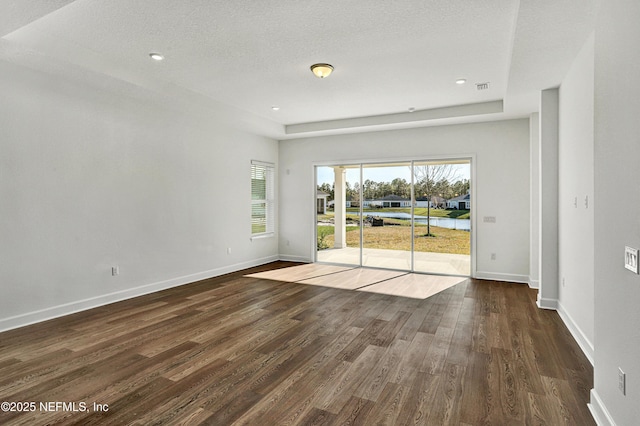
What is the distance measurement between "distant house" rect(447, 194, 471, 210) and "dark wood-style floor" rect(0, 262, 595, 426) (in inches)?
82.7

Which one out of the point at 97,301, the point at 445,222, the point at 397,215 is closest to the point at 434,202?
the point at 445,222

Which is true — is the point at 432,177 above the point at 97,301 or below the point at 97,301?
above

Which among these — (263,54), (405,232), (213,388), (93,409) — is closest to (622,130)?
(213,388)

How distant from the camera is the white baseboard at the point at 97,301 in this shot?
3.64 meters

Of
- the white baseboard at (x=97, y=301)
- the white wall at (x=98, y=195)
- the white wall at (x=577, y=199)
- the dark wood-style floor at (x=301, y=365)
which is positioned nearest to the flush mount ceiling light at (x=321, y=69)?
the white wall at (x=98, y=195)

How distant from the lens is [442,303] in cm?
453

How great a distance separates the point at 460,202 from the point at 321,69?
3.68 metres

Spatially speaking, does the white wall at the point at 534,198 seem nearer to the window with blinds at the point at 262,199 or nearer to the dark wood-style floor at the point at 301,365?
the dark wood-style floor at the point at 301,365

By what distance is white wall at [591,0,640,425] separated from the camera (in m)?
1.60

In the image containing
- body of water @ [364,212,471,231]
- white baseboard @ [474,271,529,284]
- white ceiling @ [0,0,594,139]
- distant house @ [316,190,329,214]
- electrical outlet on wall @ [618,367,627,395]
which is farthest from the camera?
distant house @ [316,190,329,214]

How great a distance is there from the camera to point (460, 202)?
6176 mm

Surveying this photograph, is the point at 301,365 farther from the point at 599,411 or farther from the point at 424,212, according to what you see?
the point at 424,212

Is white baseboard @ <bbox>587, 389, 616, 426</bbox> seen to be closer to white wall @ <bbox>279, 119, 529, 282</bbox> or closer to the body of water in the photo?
white wall @ <bbox>279, 119, 529, 282</bbox>

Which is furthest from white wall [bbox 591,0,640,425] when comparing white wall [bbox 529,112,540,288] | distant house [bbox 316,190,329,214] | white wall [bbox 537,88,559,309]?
distant house [bbox 316,190,329,214]
